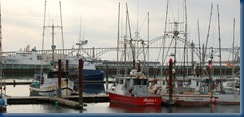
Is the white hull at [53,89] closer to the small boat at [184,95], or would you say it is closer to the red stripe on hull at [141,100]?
the red stripe on hull at [141,100]

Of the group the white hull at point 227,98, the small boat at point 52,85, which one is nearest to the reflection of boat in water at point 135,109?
the white hull at point 227,98

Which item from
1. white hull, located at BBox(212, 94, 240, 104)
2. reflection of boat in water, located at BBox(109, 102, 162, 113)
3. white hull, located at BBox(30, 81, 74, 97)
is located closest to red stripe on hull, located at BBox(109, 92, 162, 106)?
A: reflection of boat in water, located at BBox(109, 102, 162, 113)

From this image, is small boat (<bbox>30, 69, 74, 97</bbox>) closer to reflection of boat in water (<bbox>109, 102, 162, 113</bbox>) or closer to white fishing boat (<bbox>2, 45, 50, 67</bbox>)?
reflection of boat in water (<bbox>109, 102, 162, 113</bbox>)

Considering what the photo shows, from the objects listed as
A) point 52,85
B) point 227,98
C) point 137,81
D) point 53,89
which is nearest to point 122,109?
point 137,81

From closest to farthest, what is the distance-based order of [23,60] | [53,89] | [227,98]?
[227,98] < [53,89] < [23,60]

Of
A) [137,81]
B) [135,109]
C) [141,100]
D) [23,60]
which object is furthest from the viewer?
[23,60]

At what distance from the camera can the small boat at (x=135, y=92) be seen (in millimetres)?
33250

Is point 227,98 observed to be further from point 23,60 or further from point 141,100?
point 23,60

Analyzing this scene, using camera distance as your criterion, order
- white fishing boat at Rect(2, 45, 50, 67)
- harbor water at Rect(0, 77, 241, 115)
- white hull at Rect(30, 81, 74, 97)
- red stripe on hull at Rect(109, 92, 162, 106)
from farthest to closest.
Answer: white fishing boat at Rect(2, 45, 50, 67), white hull at Rect(30, 81, 74, 97), red stripe on hull at Rect(109, 92, 162, 106), harbor water at Rect(0, 77, 241, 115)

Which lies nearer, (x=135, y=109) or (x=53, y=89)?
(x=135, y=109)

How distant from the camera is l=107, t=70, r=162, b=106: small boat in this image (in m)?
33.2

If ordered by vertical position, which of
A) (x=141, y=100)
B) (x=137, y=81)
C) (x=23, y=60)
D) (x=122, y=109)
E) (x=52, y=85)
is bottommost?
(x=122, y=109)

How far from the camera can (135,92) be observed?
111 ft

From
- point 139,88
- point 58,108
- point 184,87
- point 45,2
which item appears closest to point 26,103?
point 58,108
